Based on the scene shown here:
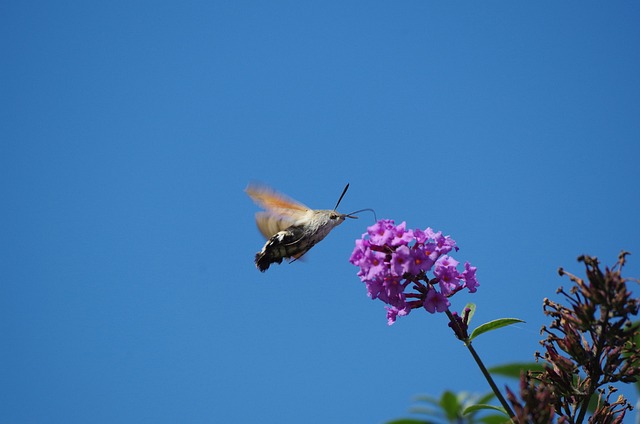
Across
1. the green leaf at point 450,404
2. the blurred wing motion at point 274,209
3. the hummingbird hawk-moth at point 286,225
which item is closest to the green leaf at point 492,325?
the hummingbird hawk-moth at point 286,225

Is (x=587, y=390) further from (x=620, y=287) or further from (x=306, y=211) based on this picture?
(x=306, y=211)

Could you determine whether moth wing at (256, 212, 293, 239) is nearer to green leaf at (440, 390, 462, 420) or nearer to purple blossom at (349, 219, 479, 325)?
purple blossom at (349, 219, 479, 325)

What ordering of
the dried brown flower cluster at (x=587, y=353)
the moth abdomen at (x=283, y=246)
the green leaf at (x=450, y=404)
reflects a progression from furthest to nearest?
the green leaf at (x=450, y=404), the moth abdomen at (x=283, y=246), the dried brown flower cluster at (x=587, y=353)

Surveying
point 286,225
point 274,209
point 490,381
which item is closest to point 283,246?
point 286,225

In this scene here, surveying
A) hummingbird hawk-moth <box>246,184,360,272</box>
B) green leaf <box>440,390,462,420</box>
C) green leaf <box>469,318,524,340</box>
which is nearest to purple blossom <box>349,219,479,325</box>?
green leaf <box>469,318,524,340</box>

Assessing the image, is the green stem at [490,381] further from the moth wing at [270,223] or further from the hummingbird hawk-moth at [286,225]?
the moth wing at [270,223]

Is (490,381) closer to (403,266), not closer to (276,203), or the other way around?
(403,266)

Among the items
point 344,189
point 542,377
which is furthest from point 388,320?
point 344,189
